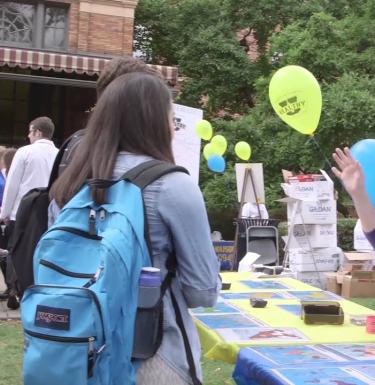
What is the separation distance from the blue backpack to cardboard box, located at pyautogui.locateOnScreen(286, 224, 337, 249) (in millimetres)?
7207

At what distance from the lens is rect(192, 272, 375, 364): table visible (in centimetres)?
316

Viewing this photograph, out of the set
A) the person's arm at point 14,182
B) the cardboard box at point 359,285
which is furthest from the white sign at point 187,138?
the cardboard box at point 359,285

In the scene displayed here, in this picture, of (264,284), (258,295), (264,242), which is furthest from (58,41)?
(258,295)

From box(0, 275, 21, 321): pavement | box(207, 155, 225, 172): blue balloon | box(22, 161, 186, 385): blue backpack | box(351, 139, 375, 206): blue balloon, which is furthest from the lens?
box(207, 155, 225, 172): blue balloon

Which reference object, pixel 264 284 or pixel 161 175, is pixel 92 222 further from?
pixel 264 284

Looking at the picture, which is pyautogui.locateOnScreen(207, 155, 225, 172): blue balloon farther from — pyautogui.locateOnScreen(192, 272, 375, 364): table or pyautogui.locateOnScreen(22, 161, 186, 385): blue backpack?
pyautogui.locateOnScreen(22, 161, 186, 385): blue backpack

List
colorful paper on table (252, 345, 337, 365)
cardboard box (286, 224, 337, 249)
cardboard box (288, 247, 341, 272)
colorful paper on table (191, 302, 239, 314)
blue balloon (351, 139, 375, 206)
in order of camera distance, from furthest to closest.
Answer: cardboard box (286, 224, 337, 249) < cardboard box (288, 247, 341, 272) < colorful paper on table (191, 302, 239, 314) < blue balloon (351, 139, 375, 206) < colorful paper on table (252, 345, 337, 365)

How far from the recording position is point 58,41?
1434 centimetres

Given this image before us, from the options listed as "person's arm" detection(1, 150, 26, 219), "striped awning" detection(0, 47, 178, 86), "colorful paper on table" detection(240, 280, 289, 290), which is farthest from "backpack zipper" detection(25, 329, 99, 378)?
"striped awning" detection(0, 47, 178, 86)

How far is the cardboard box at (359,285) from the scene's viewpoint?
8.01 m

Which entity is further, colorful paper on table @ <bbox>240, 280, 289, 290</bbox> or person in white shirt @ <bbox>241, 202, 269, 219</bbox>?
person in white shirt @ <bbox>241, 202, 269, 219</bbox>

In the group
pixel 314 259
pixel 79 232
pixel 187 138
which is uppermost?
pixel 187 138

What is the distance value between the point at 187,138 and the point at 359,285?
2.77 m

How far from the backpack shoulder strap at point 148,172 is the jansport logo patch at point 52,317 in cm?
44
